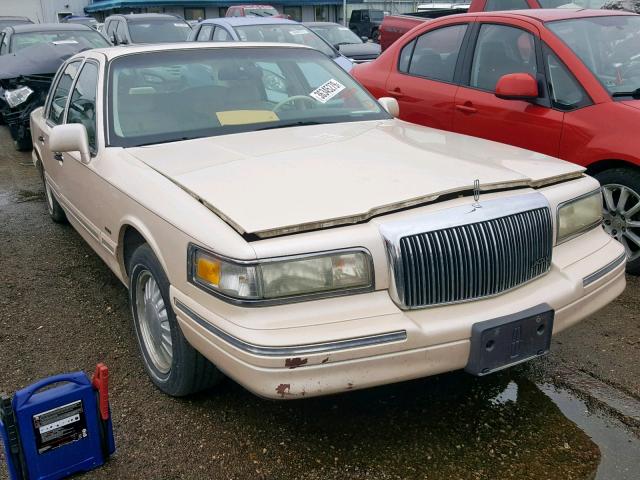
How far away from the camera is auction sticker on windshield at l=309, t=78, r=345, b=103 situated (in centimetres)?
398

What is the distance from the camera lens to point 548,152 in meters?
4.37

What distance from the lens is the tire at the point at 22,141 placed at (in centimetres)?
895

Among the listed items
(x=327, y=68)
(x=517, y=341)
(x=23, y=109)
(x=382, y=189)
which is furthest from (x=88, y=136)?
(x=23, y=109)

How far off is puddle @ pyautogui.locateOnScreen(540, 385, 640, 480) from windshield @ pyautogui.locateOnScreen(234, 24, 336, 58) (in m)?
7.62

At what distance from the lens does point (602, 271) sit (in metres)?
2.78

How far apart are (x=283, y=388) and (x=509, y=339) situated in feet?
2.87

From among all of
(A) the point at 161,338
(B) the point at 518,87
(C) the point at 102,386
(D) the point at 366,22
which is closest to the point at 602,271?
(B) the point at 518,87

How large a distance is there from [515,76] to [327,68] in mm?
1296

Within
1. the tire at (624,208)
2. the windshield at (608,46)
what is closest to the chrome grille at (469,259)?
the tire at (624,208)

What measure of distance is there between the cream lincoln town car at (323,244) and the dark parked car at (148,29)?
34.2ft

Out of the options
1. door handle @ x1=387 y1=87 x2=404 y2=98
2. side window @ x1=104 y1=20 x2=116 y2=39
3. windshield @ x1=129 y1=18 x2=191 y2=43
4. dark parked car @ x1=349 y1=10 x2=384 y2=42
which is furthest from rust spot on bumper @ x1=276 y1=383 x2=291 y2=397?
dark parked car @ x1=349 y1=10 x2=384 y2=42

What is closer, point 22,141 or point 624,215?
point 624,215

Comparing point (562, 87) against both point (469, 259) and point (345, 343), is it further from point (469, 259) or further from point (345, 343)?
point (345, 343)

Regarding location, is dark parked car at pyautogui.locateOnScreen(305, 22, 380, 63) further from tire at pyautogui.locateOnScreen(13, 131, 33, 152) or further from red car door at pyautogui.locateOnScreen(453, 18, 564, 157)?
red car door at pyautogui.locateOnScreen(453, 18, 564, 157)
